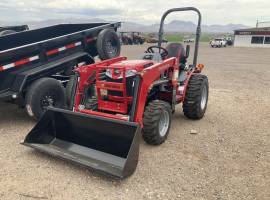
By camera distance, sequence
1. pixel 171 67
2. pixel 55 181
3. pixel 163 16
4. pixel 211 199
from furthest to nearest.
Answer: pixel 163 16
pixel 171 67
pixel 55 181
pixel 211 199

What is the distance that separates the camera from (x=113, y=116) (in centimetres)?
427

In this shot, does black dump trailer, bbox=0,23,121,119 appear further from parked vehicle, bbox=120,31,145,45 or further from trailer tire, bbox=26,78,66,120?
parked vehicle, bbox=120,31,145,45

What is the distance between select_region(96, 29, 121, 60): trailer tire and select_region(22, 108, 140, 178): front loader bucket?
104 inches

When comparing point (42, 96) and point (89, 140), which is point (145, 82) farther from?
point (42, 96)

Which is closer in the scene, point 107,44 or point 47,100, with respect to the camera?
point 47,100

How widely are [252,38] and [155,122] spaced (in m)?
46.8

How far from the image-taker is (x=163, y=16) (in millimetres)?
6496

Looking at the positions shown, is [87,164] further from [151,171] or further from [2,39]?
[2,39]

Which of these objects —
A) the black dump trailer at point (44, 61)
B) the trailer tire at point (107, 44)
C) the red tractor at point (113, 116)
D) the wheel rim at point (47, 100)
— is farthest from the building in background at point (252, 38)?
the wheel rim at point (47, 100)

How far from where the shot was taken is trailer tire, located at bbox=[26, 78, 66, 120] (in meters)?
5.39

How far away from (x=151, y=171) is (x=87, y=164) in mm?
857

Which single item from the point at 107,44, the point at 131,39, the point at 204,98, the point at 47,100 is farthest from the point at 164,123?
the point at 131,39

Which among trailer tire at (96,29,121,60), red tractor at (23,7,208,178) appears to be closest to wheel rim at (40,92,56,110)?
red tractor at (23,7,208,178)

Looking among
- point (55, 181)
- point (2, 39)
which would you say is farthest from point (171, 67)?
point (2, 39)
